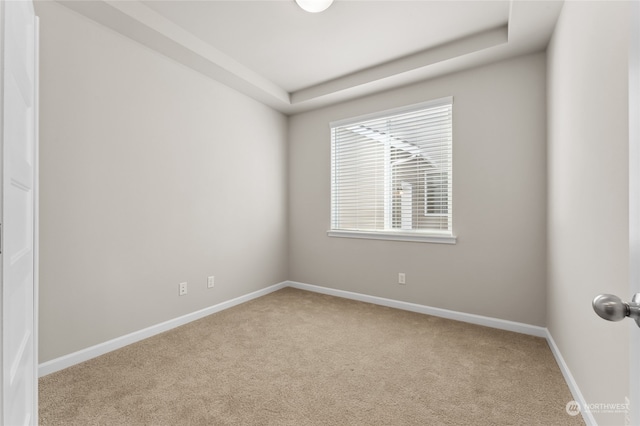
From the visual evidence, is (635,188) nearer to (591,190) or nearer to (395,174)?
(591,190)

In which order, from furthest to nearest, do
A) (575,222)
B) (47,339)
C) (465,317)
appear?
(465,317)
(47,339)
(575,222)

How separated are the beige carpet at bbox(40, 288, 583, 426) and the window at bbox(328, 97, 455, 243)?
1088 millimetres

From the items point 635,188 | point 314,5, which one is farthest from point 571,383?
point 314,5

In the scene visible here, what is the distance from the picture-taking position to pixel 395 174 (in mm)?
3352

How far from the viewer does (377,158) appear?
11.5ft

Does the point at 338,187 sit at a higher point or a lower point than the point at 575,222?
higher

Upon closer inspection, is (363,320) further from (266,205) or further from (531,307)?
(266,205)

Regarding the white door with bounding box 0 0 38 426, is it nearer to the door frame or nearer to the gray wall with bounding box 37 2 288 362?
the gray wall with bounding box 37 2 288 362

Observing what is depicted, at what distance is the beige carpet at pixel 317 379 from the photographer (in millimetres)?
1572

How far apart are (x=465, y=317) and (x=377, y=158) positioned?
1.93m

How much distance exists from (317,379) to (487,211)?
6.96ft

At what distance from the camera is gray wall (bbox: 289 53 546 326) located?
2559 mm

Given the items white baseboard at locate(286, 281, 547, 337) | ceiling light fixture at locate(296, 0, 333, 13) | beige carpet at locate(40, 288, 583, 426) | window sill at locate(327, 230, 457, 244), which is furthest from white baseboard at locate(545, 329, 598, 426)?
ceiling light fixture at locate(296, 0, 333, 13)

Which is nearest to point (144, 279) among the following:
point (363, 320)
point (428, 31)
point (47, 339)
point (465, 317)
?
point (47, 339)
